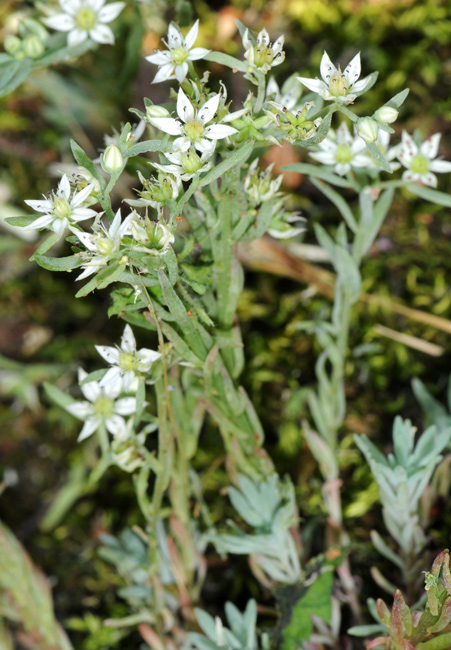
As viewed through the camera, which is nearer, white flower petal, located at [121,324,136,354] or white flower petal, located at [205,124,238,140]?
white flower petal, located at [205,124,238,140]

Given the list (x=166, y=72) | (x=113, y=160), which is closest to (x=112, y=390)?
(x=113, y=160)

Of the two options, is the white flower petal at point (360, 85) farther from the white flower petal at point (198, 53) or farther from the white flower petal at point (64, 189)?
the white flower petal at point (64, 189)

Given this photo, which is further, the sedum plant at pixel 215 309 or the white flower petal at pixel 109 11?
the white flower petal at pixel 109 11

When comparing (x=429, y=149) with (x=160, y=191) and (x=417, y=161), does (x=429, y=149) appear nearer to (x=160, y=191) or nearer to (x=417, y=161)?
(x=417, y=161)

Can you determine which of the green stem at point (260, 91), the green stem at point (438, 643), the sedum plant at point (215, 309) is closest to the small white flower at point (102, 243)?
the sedum plant at point (215, 309)

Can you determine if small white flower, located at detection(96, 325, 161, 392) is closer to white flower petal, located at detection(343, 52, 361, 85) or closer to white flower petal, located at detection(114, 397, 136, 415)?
white flower petal, located at detection(114, 397, 136, 415)

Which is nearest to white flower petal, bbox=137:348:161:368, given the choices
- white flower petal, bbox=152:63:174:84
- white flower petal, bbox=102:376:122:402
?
white flower petal, bbox=102:376:122:402

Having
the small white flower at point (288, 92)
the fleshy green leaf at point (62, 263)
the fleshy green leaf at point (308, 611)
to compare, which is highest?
the small white flower at point (288, 92)
